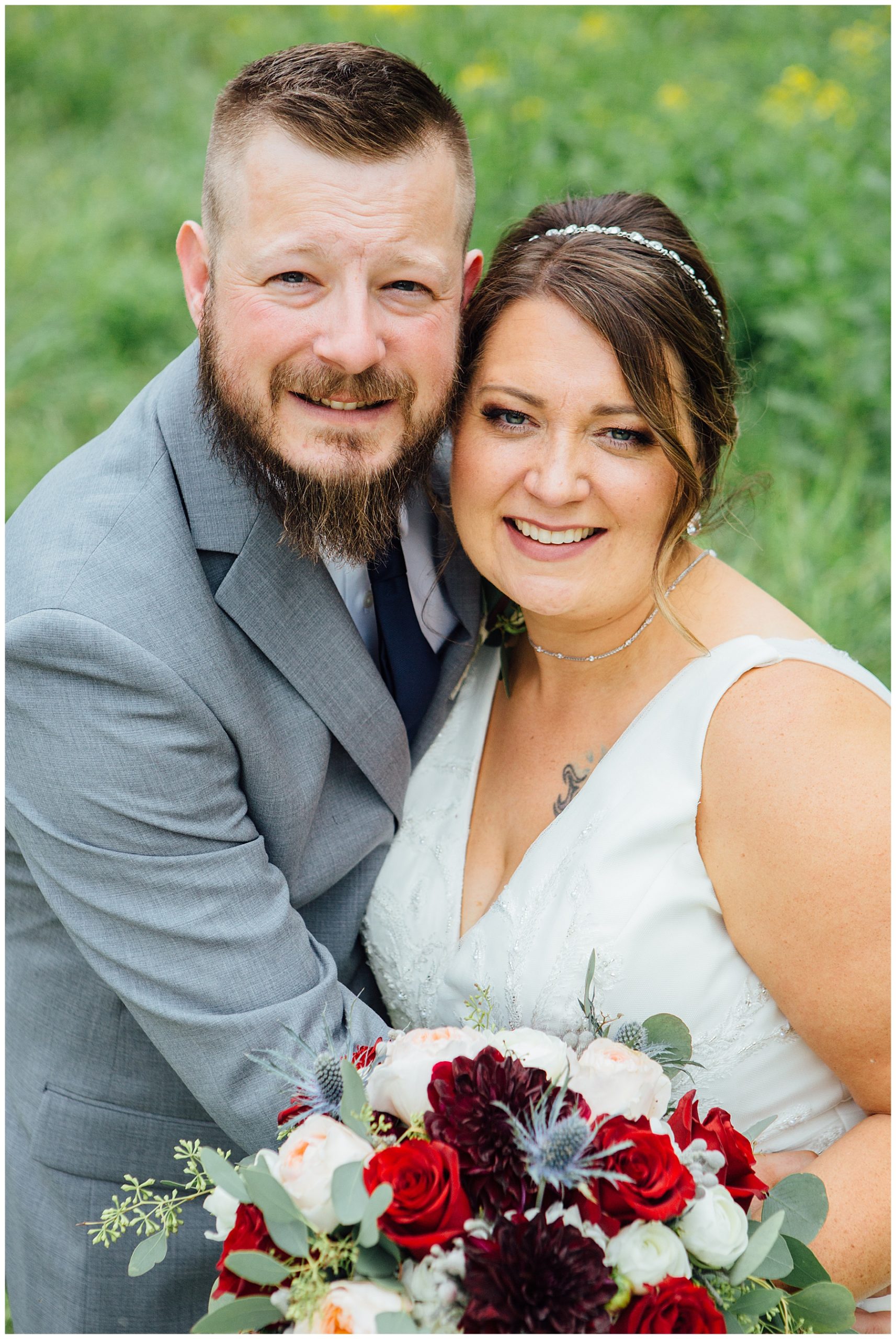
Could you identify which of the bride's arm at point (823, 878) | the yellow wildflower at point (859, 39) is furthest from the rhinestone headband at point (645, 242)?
the yellow wildflower at point (859, 39)

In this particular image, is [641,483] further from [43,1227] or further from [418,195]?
[43,1227]

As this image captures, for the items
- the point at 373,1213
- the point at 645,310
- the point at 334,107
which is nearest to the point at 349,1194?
the point at 373,1213

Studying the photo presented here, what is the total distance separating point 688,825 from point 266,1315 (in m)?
1.16

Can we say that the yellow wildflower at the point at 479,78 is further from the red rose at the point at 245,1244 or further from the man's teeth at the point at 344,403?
the red rose at the point at 245,1244

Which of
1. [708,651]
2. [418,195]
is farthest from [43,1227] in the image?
[418,195]

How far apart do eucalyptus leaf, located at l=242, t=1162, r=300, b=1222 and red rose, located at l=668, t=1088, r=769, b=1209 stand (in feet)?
1.87

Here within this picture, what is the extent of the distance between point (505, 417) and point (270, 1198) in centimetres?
156

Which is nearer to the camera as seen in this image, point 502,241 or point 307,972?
point 307,972

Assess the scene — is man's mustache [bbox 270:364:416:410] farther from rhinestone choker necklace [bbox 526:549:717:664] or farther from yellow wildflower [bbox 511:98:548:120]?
yellow wildflower [bbox 511:98:548:120]

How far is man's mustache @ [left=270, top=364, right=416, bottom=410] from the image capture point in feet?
7.54

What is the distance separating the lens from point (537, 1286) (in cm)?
140

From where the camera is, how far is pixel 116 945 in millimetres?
2225

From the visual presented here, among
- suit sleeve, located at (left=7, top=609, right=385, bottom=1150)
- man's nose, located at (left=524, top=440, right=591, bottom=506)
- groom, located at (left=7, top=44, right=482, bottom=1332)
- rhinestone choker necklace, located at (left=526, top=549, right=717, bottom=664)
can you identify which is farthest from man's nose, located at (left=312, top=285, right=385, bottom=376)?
rhinestone choker necklace, located at (left=526, top=549, right=717, bottom=664)

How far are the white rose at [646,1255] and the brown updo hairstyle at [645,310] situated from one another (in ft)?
4.02
